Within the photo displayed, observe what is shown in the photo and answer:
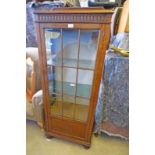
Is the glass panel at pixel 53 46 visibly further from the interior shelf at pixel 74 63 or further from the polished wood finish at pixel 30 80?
the polished wood finish at pixel 30 80

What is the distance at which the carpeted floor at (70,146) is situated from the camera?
1608 mm

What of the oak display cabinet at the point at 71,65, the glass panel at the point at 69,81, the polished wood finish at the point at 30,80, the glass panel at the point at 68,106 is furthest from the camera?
the polished wood finish at the point at 30,80

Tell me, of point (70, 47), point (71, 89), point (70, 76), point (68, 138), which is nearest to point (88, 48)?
point (70, 47)

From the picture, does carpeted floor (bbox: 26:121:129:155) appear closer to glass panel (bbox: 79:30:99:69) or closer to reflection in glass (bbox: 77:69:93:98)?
reflection in glass (bbox: 77:69:93:98)

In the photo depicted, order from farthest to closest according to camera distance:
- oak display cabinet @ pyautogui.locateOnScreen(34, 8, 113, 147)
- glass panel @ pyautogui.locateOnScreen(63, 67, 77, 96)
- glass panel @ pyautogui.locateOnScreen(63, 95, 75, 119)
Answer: glass panel @ pyautogui.locateOnScreen(63, 95, 75, 119) → glass panel @ pyautogui.locateOnScreen(63, 67, 77, 96) → oak display cabinet @ pyautogui.locateOnScreen(34, 8, 113, 147)

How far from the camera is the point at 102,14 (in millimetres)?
1142

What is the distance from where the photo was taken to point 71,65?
1.44m

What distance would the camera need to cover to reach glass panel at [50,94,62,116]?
5.24ft

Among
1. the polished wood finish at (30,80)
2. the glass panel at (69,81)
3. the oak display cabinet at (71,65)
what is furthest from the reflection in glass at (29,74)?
the glass panel at (69,81)

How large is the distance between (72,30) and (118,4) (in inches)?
41.8

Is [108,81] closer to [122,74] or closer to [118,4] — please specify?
[122,74]

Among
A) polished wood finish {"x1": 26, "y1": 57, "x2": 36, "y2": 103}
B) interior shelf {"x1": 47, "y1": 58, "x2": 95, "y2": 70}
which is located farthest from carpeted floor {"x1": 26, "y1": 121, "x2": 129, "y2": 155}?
interior shelf {"x1": 47, "y1": 58, "x2": 95, "y2": 70}
